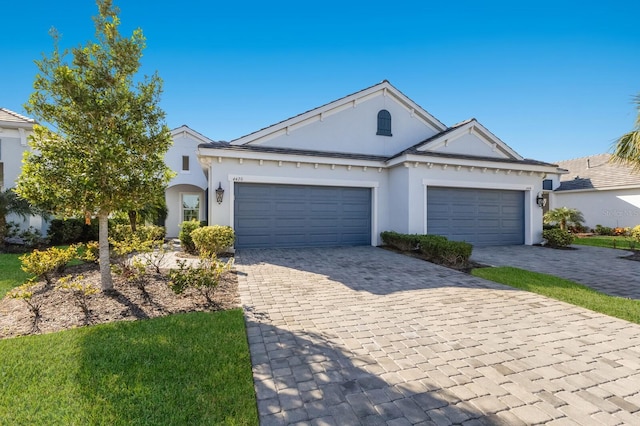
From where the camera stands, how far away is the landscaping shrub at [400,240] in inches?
413

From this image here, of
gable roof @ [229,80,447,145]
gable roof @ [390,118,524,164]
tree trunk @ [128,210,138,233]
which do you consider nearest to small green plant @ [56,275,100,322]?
gable roof @ [229,80,447,145]

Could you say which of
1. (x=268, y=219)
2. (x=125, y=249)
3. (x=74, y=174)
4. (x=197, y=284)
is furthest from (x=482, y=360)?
(x=268, y=219)

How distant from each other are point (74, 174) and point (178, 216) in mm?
14225

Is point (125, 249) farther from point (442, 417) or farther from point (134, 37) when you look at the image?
point (442, 417)

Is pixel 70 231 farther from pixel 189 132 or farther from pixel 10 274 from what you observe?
pixel 189 132

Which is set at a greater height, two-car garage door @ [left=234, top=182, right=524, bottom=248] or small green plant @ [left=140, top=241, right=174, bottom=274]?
two-car garage door @ [left=234, top=182, right=524, bottom=248]

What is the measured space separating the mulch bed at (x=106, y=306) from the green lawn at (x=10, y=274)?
58 centimetres

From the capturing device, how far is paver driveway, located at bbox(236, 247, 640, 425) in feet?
8.15

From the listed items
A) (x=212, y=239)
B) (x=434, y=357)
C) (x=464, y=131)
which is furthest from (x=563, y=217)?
(x=212, y=239)

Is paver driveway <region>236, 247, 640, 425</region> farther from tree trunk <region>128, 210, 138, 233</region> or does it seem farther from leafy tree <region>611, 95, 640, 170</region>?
tree trunk <region>128, 210, 138, 233</region>

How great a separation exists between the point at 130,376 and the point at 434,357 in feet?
11.0

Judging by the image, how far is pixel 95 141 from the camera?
16.3ft

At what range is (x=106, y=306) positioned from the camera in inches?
191

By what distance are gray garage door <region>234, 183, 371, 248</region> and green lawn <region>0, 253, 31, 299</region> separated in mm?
5861
